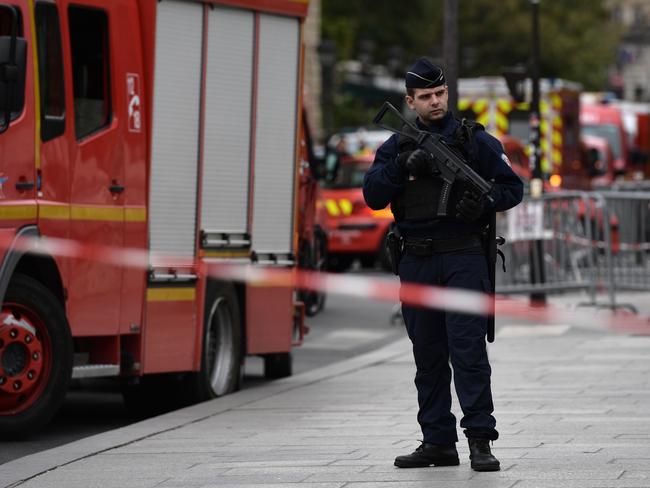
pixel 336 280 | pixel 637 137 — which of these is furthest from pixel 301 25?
pixel 637 137

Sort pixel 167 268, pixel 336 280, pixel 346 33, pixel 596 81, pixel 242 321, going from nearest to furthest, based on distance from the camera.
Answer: pixel 167 268
pixel 242 321
pixel 336 280
pixel 346 33
pixel 596 81

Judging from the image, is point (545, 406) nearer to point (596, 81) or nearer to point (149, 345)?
point (149, 345)

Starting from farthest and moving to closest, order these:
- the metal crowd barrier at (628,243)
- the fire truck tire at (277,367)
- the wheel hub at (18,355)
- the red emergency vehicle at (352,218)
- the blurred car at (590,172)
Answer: the red emergency vehicle at (352,218) → the blurred car at (590,172) → the metal crowd barrier at (628,243) → the fire truck tire at (277,367) → the wheel hub at (18,355)

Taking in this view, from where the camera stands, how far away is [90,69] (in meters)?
11.6

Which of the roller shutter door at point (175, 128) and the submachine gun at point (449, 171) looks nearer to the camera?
the submachine gun at point (449, 171)

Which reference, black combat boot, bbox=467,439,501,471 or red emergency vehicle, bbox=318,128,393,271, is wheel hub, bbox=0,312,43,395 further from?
red emergency vehicle, bbox=318,128,393,271

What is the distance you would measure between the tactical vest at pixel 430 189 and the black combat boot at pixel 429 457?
104cm

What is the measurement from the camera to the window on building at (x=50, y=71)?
10.9m

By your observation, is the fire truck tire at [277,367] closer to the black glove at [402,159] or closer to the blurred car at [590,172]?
the blurred car at [590,172]

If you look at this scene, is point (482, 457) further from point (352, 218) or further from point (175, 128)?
point (352, 218)

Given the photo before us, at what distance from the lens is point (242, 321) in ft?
44.4

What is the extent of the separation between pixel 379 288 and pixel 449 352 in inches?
683

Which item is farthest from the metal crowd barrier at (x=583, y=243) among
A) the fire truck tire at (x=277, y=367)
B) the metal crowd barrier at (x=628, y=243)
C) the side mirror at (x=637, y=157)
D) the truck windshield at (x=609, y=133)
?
the truck windshield at (x=609, y=133)

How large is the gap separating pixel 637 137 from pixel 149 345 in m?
37.8
